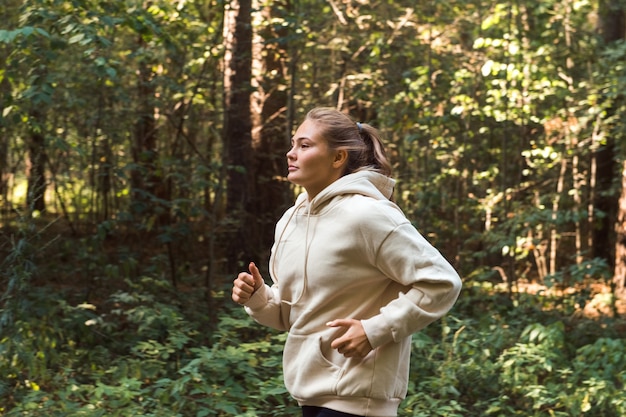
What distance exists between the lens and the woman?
2.49m

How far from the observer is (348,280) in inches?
103

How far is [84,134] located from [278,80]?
9.55 ft

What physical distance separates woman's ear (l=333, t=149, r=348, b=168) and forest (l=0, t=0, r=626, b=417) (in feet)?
9.94

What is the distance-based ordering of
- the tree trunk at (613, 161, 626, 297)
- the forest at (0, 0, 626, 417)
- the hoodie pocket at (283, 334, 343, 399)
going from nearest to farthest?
1. the hoodie pocket at (283, 334, 343, 399)
2. the forest at (0, 0, 626, 417)
3. the tree trunk at (613, 161, 626, 297)

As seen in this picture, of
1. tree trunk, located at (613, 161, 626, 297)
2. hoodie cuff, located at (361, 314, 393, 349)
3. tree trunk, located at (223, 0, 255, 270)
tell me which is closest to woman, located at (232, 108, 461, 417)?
hoodie cuff, located at (361, 314, 393, 349)

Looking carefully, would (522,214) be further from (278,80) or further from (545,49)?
(278,80)

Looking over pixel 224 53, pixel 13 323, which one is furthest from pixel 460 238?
pixel 13 323

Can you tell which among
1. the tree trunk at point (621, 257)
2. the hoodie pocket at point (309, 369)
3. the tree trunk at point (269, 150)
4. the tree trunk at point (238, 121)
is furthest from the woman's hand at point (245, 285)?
the tree trunk at point (621, 257)

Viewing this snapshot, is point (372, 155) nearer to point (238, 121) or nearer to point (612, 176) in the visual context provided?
point (238, 121)

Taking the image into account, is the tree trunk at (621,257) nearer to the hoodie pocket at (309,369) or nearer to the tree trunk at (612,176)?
the tree trunk at (612,176)

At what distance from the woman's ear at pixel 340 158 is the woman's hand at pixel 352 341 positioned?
58cm

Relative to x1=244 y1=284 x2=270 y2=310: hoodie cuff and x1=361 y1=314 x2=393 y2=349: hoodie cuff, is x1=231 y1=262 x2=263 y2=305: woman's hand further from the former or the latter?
x1=361 y1=314 x2=393 y2=349: hoodie cuff

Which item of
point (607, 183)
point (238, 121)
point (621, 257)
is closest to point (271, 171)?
point (238, 121)

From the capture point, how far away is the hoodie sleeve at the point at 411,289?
247 centimetres
